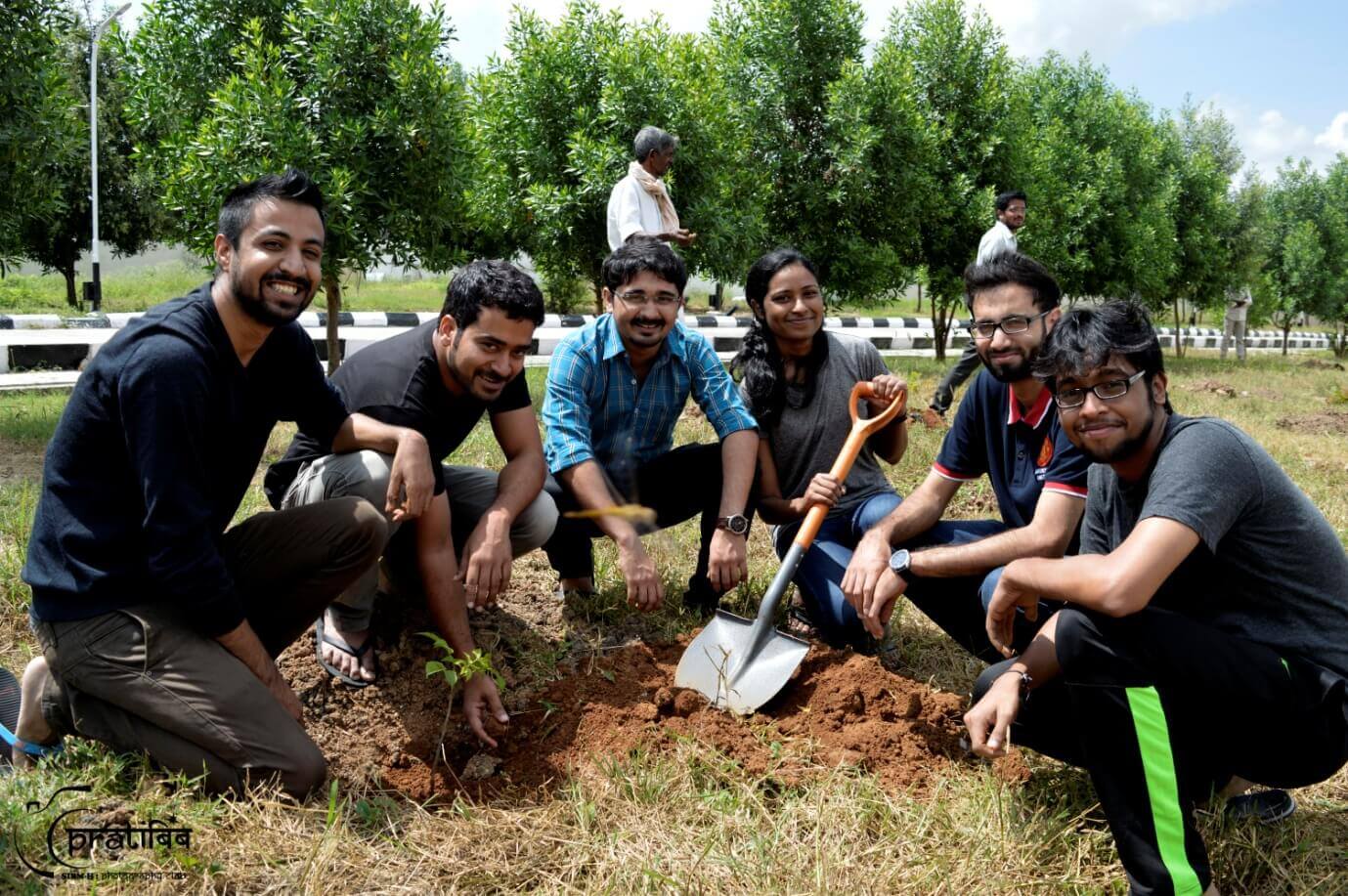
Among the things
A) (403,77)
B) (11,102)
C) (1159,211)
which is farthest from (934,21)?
(11,102)

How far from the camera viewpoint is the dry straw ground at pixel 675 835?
2.17 metres

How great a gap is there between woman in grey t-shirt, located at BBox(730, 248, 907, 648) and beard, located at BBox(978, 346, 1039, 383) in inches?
20.9

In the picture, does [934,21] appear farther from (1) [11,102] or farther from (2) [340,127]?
(1) [11,102]

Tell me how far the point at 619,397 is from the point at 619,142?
6071 mm

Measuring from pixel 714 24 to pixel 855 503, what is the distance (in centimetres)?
1137

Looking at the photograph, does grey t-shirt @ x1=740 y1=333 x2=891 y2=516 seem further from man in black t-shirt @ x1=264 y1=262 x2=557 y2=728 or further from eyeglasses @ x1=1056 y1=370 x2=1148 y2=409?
eyeglasses @ x1=1056 y1=370 x2=1148 y2=409

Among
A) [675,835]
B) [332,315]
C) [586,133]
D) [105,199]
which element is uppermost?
[105,199]

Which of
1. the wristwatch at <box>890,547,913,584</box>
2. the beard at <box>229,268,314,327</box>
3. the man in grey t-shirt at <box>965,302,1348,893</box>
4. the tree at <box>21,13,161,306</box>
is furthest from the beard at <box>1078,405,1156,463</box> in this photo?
the tree at <box>21,13,161,306</box>

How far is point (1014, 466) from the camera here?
3.11 m

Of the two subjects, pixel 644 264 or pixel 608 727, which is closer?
pixel 608 727

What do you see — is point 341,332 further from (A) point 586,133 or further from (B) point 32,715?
(B) point 32,715

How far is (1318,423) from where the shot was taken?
Result: 9961mm

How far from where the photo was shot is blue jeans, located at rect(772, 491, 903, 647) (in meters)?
3.39

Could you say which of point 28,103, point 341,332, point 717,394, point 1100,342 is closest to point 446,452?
point 717,394
